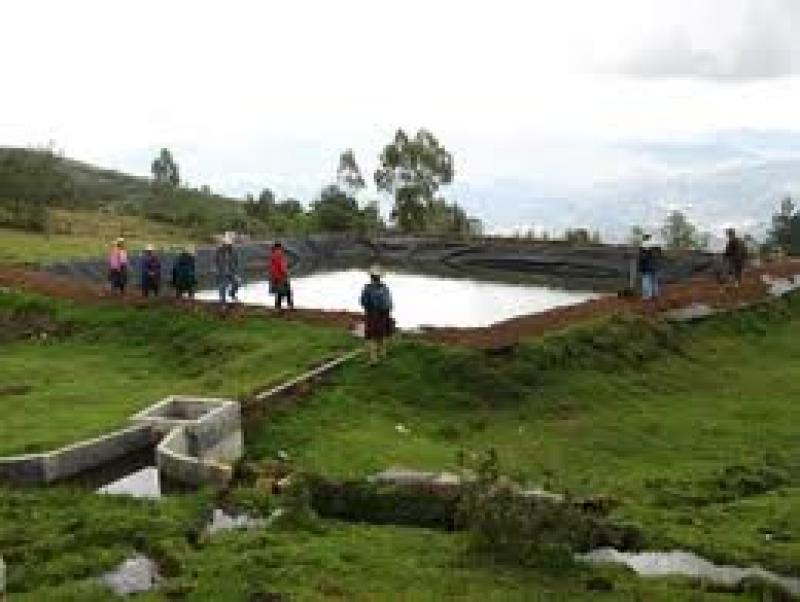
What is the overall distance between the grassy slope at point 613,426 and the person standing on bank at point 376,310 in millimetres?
605

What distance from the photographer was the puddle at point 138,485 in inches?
826

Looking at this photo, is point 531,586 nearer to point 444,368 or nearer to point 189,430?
point 189,430

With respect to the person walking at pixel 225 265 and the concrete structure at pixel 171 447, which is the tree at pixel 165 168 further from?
the concrete structure at pixel 171 447

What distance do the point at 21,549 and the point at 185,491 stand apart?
411 cm

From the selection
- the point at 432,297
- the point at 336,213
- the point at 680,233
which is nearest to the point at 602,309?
the point at 432,297

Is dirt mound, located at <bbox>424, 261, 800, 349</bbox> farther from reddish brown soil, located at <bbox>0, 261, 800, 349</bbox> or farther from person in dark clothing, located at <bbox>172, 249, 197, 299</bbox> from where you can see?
person in dark clothing, located at <bbox>172, 249, 197, 299</bbox>

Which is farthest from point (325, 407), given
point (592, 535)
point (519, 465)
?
point (592, 535)

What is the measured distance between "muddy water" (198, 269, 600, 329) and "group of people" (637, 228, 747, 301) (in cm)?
576

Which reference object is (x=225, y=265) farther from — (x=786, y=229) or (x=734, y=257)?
(x=786, y=229)

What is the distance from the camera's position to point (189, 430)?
22.6m

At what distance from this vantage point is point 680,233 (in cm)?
10869

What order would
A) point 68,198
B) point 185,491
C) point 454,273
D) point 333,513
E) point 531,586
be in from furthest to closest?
point 68,198, point 454,273, point 185,491, point 333,513, point 531,586

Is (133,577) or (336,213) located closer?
(133,577)

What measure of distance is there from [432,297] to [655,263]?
13.4 meters
